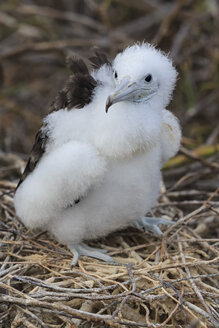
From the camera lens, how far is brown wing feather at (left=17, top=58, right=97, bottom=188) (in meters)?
2.31

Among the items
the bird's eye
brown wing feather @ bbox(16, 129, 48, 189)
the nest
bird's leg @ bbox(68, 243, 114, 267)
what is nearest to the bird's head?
the bird's eye

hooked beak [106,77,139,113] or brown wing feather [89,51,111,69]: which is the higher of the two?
brown wing feather [89,51,111,69]

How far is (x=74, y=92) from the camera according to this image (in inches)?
91.2

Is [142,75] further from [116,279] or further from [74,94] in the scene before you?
[116,279]

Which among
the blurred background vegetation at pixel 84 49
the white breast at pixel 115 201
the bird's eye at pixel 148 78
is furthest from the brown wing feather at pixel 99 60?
the blurred background vegetation at pixel 84 49

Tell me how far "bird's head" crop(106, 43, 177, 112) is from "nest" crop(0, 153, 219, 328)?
2.21 feet

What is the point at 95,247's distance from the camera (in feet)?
8.99

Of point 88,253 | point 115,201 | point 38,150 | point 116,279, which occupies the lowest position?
point 116,279

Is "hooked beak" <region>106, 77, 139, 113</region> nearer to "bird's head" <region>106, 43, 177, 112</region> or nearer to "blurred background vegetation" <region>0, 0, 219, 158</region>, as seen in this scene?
"bird's head" <region>106, 43, 177, 112</region>

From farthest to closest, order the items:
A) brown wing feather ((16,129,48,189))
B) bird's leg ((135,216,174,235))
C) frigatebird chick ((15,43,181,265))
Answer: bird's leg ((135,216,174,235)), brown wing feather ((16,129,48,189)), frigatebird chick ((15,43,181,265))

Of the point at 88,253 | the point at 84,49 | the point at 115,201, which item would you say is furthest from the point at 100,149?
the point at 84,49

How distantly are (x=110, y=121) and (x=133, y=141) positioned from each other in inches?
5.3

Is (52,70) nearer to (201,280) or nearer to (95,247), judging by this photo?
(95,247)

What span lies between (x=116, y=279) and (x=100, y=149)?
2.06 ft
